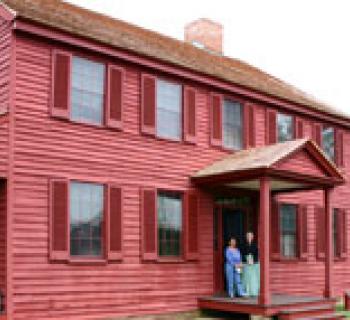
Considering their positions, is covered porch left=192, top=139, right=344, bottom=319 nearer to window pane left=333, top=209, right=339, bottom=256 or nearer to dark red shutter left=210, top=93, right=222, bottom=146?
dark red shutter left=210, top=93, right=222, bottom=146

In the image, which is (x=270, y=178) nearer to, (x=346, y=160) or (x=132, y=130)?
(x=132, y=130)

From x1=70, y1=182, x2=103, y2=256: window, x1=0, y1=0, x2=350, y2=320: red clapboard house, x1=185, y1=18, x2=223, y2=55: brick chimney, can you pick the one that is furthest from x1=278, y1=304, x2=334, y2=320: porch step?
x1=185, y1=18, x2=223, y2=55: brick chimney

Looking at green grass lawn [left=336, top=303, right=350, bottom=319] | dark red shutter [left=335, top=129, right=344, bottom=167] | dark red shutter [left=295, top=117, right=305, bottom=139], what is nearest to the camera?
green grass lawn [left=336, top=303, right=350, bottom=319]

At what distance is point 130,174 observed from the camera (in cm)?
1481

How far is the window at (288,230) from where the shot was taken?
1917cm

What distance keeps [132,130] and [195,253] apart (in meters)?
Answer: 3.65

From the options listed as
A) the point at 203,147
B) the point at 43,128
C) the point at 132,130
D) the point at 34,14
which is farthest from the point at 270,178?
the point at 34,14

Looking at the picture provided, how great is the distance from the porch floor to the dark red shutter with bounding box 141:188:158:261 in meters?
1.95

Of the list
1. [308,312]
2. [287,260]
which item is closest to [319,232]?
[287,260]

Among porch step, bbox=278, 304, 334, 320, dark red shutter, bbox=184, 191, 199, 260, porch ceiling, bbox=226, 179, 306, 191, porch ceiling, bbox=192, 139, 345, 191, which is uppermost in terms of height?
porch ceiling, bbox=192, 139, 345, 191

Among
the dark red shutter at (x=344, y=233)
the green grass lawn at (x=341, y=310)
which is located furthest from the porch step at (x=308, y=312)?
the dark red shutter at (x=344, y=233)

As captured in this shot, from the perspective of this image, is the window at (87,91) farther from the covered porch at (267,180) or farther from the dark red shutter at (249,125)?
the dark red shutter at (249,125)

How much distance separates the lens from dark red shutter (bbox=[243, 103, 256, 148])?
18.2 metres

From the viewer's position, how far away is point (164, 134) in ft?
52.1
